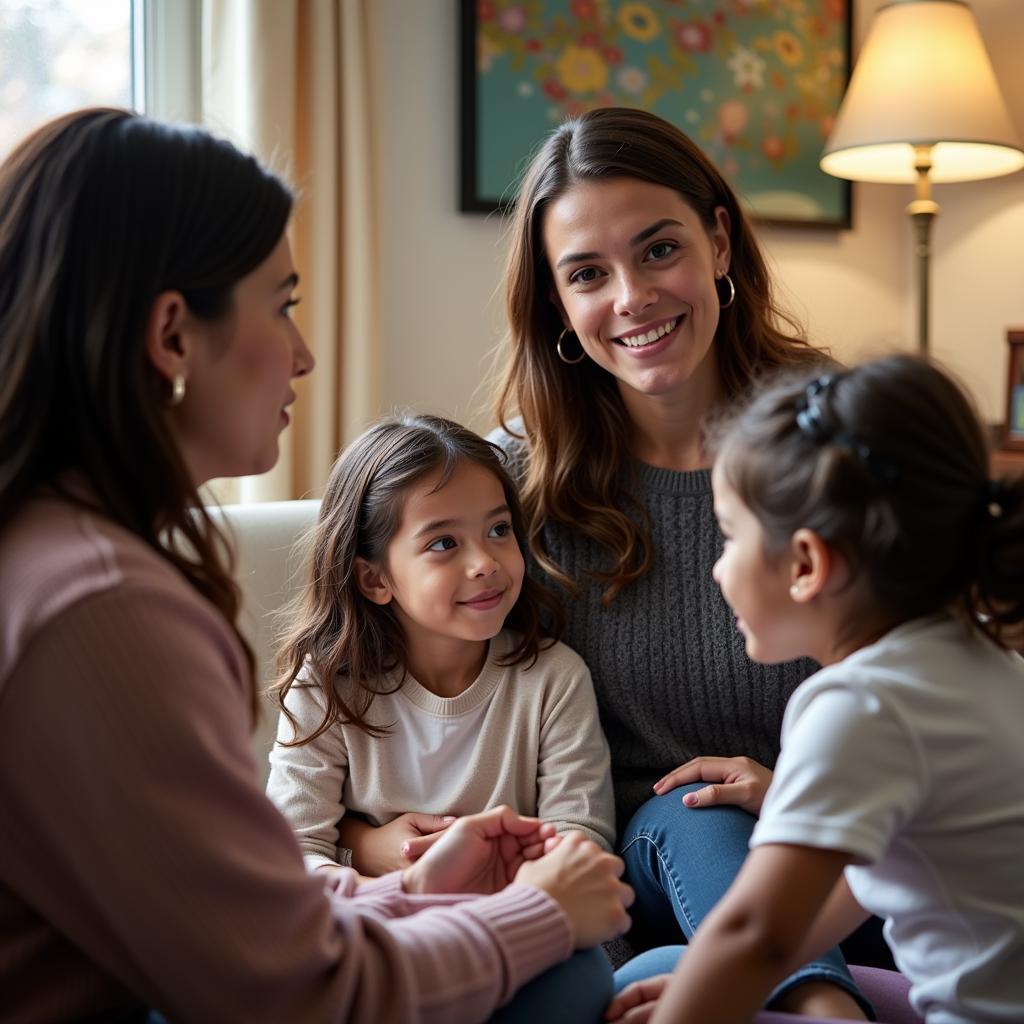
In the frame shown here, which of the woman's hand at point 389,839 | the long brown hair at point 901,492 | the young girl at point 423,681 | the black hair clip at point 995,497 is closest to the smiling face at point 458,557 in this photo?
the young girl at point 423,681

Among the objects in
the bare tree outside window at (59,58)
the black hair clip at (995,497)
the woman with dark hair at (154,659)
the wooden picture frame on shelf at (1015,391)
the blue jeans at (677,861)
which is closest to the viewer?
the woman with dark hair at (154,659)

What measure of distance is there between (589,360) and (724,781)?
0.70 meters

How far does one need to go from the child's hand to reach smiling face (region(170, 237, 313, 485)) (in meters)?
0.62

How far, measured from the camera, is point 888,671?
1066mm

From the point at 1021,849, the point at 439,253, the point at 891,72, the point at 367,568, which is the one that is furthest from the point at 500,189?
the point at 1021,849

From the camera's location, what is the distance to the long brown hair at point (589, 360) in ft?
6.04

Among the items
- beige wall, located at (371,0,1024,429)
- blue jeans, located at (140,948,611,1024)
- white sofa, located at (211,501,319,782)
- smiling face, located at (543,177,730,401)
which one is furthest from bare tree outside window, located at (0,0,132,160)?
blue jeans, located at (140,948,611,1024)

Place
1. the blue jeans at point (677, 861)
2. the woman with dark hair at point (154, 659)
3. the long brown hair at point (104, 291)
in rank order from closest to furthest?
the woman with dark hair at point (154, 659)
the long brown hair at point (104, 291)
the blue jeans at point (677, 861)

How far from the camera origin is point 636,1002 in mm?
1225

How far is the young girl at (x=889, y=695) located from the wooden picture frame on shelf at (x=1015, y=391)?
2.13 meters

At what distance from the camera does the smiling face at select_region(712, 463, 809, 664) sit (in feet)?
3.82

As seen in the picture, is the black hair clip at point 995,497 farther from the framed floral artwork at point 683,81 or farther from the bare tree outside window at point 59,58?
the bare tree outside window at point 59,58

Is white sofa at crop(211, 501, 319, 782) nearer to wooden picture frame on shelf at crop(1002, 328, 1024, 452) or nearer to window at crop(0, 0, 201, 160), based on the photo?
window at crop(0, 0, 201, 160)

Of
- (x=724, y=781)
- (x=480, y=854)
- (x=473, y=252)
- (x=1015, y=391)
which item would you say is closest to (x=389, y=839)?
(x=480, y=854)
